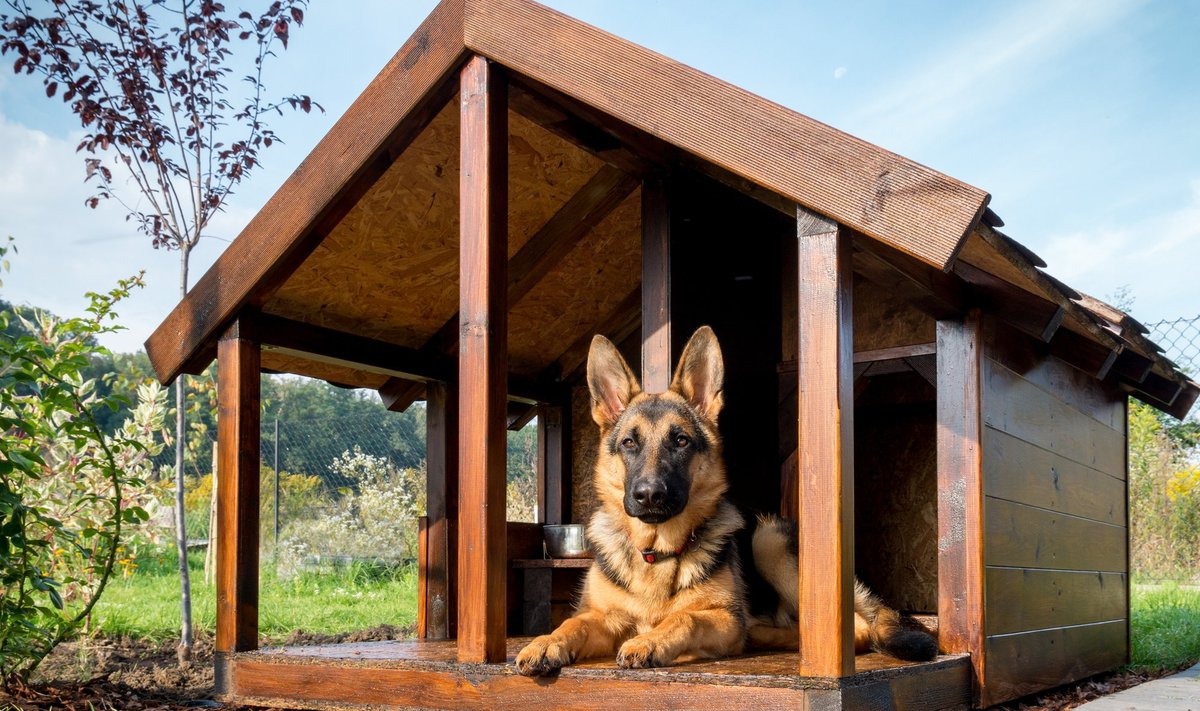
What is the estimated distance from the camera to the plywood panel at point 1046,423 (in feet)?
15.8

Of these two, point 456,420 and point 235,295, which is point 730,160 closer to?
point 235,295

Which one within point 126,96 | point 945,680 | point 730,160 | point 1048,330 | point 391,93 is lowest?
point 945,680

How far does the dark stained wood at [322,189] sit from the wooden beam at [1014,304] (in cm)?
255

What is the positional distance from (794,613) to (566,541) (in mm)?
2067

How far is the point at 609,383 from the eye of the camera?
4.77 m

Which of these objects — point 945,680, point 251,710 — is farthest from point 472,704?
point 945,680

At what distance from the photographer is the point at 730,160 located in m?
3.63

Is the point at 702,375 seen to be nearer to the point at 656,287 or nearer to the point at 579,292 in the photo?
the point at 656,287

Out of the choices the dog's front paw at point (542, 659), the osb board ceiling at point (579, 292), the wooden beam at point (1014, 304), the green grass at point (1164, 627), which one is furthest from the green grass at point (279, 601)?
the green grass at point (1164, 627)

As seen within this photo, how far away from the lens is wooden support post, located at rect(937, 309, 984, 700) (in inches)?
176

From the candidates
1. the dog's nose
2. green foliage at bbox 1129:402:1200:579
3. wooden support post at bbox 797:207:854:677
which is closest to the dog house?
wooden support post at bbox 797:207:854:677

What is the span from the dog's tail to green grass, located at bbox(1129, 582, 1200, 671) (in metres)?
2.95

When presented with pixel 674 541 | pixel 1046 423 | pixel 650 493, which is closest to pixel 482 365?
pixel 650 493

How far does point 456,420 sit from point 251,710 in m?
2.36
